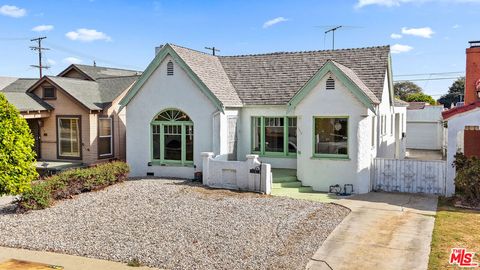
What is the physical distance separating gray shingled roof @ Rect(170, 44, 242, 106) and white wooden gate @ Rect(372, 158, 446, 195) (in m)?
7.02

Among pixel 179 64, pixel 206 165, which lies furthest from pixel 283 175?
pixel 179 64

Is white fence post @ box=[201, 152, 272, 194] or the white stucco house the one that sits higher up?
the white stucco house

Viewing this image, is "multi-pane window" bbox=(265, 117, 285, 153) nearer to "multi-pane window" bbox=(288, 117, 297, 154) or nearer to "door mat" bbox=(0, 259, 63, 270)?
"multi-pane window" bbox=(288, 117, 297, 154)

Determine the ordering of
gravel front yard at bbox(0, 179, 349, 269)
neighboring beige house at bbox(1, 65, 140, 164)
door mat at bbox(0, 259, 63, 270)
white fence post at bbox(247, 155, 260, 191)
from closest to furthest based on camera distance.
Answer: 1. door mat at bbox(0, 259, 63, 270)
2. gravel front yard at bbox(0, 179, 349, 269)
3. white fence post at bbox(247, 155, 260, 191)
4. neighboring beige house at bbox(1, 65, 140, 164)

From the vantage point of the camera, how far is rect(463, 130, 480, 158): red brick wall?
15242 mm

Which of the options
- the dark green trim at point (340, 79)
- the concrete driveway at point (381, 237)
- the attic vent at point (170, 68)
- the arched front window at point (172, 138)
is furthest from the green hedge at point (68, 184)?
the concrete driveway at point (381, 237)

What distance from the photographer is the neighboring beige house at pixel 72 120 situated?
2250 centimetres

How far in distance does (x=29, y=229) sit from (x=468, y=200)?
44.5ft

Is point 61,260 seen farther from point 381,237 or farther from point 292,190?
point 292,190

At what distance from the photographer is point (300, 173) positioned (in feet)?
56.1

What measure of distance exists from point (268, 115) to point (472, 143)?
8.41 meters

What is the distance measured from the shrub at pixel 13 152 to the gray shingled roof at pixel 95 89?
11.1 m

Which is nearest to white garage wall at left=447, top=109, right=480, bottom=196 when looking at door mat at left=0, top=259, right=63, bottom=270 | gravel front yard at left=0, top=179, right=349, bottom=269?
gravel front yard at left=0, top=179, right=349, bottom=269

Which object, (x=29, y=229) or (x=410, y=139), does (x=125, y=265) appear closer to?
(x=29, y=229)
